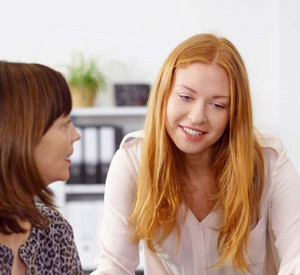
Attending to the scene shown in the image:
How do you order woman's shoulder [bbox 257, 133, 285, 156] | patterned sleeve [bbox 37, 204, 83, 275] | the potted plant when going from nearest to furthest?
patterned sleeve [bbox 37, 204, 83, 275] < woman's shoulder [bbox 257, 133, 285, 156] < the potted plant

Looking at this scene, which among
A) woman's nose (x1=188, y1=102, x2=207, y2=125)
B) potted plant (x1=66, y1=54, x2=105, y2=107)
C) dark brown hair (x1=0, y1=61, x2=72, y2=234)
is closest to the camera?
dark brown hair (x1=0, y1=61, x2=72, y2=234)

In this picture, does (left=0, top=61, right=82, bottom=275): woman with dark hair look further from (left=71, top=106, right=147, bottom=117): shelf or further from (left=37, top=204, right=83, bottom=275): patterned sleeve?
(left=71, top=106, right=147, bottom=117): shelf

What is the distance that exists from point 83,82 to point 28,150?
99.9 inches

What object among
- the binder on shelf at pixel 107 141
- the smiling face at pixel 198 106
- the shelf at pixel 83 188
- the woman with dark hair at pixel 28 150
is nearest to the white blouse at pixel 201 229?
the smiling face at pixel 198 106

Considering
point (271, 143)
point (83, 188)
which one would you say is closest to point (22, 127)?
point (271, 143)

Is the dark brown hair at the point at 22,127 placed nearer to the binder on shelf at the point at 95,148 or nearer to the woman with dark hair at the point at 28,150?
the woman with dark hair at the point at 28,150

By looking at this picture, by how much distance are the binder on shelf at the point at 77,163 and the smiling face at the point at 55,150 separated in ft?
7.43

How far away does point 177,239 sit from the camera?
1650 millimetres

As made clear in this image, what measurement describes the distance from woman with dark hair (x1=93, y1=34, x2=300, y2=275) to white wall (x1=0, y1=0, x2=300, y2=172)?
1.99 meters

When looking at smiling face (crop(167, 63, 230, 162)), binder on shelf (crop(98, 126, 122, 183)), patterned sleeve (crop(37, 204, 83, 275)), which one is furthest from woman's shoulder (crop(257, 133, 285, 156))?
binder on shelf (crop(98, 126, 122, 183))

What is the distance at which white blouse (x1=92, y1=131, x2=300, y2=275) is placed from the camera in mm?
1606

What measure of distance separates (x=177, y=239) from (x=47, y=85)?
26.2 inches

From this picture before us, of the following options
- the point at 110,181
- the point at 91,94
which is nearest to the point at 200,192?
the point at 110,181

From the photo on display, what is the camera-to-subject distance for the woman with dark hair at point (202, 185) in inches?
61.0
